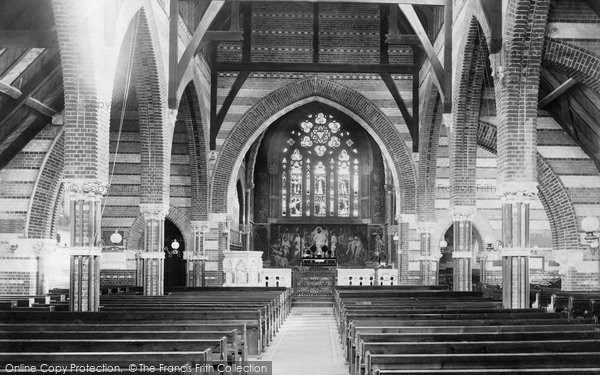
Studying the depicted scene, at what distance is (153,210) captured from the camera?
2002 cm

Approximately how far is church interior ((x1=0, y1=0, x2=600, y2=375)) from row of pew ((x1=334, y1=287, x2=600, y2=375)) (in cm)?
3

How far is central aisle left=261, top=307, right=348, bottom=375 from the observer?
12.1 meters

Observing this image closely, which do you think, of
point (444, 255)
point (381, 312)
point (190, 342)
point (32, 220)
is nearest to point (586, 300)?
point (381, 312)

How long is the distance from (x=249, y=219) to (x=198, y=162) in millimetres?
9801

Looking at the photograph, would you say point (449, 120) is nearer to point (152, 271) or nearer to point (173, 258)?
point (152, 271)

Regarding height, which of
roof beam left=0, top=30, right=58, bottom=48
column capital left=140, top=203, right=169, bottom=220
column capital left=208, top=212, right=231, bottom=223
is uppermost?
roof beam left=0, top=30, right=58, bottom=48

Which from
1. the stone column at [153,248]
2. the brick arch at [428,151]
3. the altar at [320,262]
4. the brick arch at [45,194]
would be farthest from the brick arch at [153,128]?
the altar at [320,262]

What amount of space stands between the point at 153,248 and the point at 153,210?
1122 millimetres

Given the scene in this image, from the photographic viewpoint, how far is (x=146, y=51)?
18719 mm

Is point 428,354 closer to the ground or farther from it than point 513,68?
closer to the ground

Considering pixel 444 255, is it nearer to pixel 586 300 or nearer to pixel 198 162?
pixel 198 162

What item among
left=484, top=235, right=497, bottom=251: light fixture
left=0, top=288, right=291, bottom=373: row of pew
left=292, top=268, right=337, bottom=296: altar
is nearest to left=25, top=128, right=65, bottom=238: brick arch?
left=0, top=288, right=291, bottom=373: row of pew

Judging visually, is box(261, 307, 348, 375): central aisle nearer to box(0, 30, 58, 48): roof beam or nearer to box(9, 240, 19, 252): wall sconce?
box(0, 30, 58, 48): roof beam

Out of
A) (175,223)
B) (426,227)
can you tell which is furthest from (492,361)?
(175,223)
